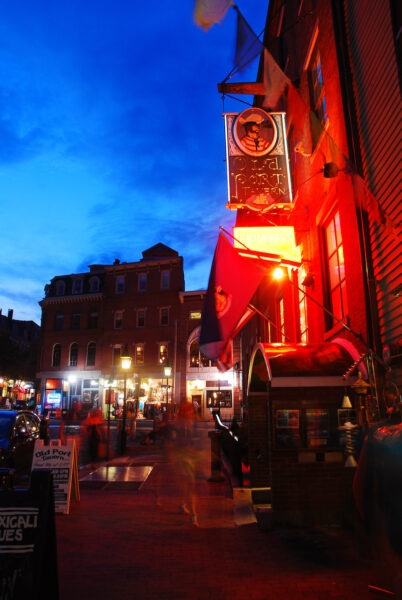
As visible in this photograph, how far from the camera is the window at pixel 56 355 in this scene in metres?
45.6

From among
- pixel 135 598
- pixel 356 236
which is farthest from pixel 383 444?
pixel 356 236

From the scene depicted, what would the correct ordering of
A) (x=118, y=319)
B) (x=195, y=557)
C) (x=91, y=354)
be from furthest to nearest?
(x=91, y=354) → (x=118, y=319) → (x=195, y=557)

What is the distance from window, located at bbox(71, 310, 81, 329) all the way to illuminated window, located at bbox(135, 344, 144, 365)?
806 centimetres

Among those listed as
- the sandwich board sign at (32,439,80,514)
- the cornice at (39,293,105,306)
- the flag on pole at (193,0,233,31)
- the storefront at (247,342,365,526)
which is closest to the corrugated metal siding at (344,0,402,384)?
the storefront at (247,342,365,526)

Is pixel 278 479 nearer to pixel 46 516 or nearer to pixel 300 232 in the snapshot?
pixel 46 516

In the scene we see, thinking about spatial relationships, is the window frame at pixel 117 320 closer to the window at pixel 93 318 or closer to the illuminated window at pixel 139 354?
the window at pixel 93 318

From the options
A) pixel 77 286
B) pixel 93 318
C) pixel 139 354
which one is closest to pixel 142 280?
pixel 93 318

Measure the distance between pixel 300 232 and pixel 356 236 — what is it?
3299mm

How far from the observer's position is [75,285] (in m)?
47.8

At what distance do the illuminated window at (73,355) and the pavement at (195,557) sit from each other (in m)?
38.1

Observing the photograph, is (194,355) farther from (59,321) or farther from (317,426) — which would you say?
(317,426)

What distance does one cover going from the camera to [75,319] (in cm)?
4628

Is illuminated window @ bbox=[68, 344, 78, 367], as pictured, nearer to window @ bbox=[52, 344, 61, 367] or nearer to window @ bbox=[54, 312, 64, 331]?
window @ bbox=[52, 344, 61, 367]

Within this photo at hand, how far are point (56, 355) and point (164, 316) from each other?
43.0 feet
